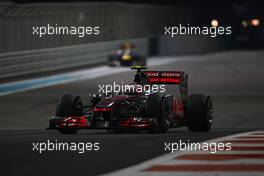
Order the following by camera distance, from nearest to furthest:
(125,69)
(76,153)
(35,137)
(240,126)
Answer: (76,153)
(35,137)
(240,126)
(125,69)

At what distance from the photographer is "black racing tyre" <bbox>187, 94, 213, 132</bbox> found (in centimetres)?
1788

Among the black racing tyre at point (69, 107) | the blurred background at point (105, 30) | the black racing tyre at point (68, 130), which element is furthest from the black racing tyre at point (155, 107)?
the blurred background at point (105, 30)

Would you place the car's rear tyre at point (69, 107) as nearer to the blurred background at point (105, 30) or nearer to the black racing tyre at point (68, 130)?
the black racing tyre at point (68, 130)

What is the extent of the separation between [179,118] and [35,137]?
2.78 metres

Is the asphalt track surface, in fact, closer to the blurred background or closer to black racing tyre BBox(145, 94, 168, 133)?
black racing tyre BBox(145, 94, 168, 133)

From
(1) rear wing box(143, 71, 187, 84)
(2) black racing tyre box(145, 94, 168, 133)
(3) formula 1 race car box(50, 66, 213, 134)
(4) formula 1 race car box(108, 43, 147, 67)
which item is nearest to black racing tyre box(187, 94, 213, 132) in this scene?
(3) formula 1 race car box(50, 66, 213, 134)

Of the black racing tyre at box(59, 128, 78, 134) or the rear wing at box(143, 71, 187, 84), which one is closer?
the black racing tyre at box(59, 128, 78, 134)

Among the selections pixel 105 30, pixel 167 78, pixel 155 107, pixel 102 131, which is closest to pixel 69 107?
pixel 155 107

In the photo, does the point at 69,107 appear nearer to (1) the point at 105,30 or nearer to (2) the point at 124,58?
(2) the point at 124,58

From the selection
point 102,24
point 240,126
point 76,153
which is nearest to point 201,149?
point 76,153

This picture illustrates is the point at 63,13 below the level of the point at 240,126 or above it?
above

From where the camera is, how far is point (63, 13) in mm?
46812

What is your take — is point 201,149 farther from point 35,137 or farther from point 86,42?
point 86,42

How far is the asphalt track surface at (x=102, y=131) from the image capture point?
12.8 m
